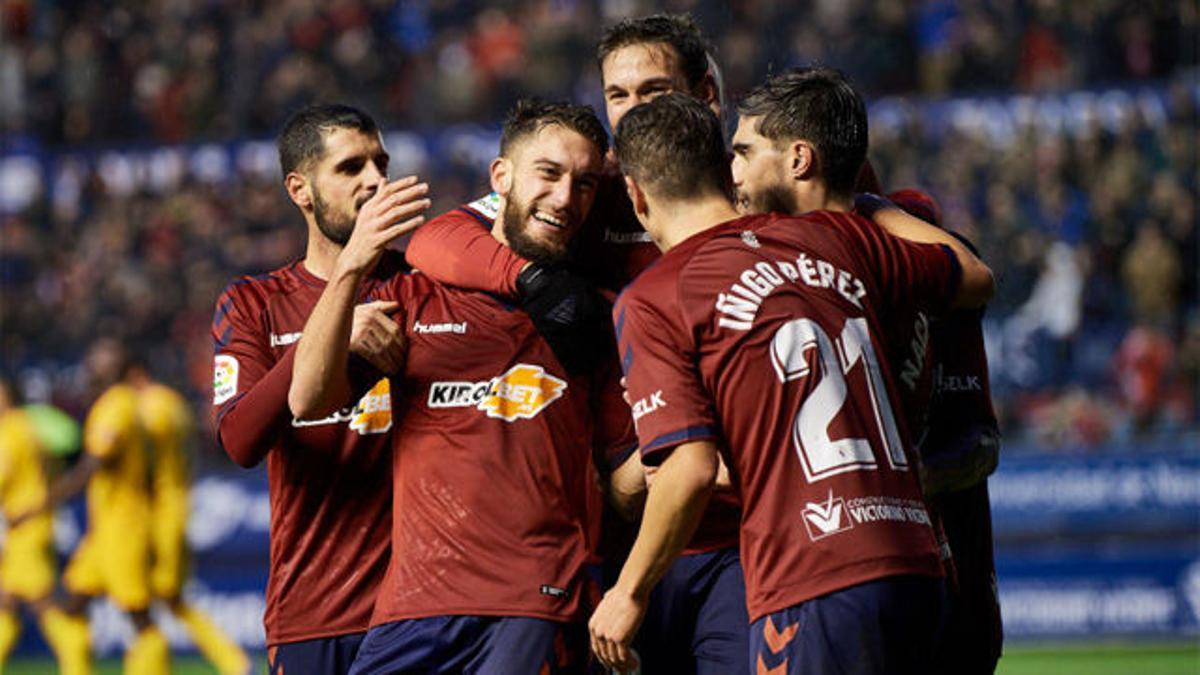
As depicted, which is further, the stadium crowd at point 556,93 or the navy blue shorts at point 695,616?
the stadium crowd at point 556,93

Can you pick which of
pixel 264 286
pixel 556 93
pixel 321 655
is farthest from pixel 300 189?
pixel 556 93

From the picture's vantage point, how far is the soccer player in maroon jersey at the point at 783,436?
14.6 ft

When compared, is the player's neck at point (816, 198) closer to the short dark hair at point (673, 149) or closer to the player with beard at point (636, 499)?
the short dark hair at point (673, 149)

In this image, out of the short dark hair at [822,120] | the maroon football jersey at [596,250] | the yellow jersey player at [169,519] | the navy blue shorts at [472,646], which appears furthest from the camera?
the yellow jersey player at [169,519]

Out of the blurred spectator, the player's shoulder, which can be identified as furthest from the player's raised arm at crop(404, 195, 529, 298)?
the blurred spectator

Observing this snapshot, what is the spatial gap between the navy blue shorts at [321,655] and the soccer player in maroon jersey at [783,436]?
1536 mm

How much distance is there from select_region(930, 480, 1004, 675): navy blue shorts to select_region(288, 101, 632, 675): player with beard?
1.17m

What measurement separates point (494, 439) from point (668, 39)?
166 cm

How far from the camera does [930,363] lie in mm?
5250

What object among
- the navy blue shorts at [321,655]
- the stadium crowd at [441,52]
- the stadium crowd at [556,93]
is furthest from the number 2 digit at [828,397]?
the stadium crowd at [441,52]

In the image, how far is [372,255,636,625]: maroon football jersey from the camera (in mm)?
5230

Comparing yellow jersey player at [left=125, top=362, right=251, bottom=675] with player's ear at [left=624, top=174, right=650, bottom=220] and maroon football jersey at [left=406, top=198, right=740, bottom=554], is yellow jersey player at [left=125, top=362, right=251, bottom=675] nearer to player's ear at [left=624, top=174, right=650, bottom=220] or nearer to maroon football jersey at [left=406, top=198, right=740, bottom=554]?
maroon football jersey at [left=406, top=198, right=740, bottom=554]

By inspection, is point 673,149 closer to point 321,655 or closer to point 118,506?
point 321,655

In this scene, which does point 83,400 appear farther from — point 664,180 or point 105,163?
point 664,180
